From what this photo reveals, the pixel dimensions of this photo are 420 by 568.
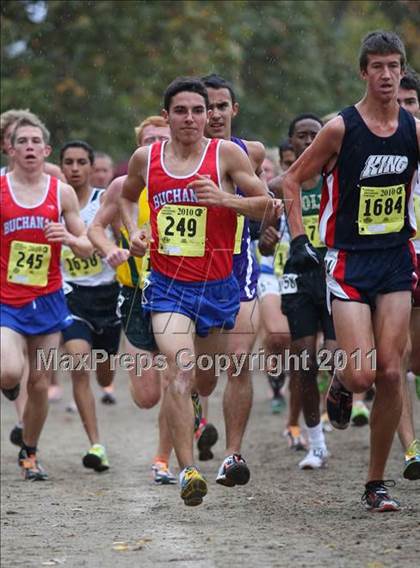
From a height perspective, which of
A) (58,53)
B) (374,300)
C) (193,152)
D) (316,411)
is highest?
(58,53)

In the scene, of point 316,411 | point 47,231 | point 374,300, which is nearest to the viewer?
point 374,300

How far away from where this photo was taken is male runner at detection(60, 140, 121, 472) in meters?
11.5

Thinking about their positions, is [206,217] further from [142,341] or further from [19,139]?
A: [19,139]

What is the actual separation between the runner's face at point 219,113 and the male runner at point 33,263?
1311 mm

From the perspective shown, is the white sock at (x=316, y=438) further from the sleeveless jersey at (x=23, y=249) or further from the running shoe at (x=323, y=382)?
the running shoe at (x=323, y=382)

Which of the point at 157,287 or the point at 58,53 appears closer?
the point at 157,287

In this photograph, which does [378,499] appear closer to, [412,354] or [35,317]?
[412,354]

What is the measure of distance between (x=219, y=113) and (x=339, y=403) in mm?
2218

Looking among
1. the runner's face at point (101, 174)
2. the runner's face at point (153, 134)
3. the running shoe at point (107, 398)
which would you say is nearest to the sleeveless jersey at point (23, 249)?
the runner's face at point (153, 134)

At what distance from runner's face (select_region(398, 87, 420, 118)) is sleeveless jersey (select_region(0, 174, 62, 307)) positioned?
256 cm

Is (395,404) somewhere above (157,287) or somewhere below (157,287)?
below

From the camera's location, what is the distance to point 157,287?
8.37 metres

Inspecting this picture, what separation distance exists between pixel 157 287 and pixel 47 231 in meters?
1.94

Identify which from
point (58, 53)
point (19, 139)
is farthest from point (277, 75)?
point (19, 139)
